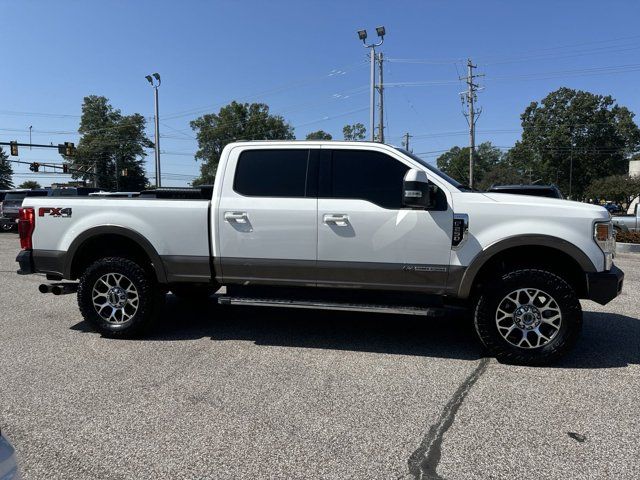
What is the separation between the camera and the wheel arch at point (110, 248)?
5.29 m

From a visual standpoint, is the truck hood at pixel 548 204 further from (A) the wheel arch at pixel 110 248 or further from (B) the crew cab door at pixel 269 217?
(A) the wheel arch at pixel 110 248

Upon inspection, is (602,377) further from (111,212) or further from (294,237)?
(111,212)

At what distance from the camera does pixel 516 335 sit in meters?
4.59

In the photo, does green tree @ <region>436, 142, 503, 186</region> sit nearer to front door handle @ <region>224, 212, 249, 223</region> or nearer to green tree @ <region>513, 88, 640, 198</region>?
green tree @ <region>513, 88, 640, 198</region>

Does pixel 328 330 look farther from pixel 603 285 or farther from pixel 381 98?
pixel 381 98

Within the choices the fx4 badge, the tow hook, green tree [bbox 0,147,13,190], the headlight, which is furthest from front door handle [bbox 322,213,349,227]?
green tree [bbox 0,147,13,190]

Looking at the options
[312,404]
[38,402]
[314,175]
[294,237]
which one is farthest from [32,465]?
[314,175]

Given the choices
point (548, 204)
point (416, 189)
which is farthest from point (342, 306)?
point (548, 204)

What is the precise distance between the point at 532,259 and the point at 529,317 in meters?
0.58

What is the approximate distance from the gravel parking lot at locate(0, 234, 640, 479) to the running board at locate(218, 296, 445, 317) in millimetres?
476

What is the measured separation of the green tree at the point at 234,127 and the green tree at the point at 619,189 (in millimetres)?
41259

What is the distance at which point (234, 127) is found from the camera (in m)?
74.0

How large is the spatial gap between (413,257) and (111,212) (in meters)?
3.28

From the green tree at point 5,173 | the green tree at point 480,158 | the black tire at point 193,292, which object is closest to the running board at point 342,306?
the black tire at point 193,292
